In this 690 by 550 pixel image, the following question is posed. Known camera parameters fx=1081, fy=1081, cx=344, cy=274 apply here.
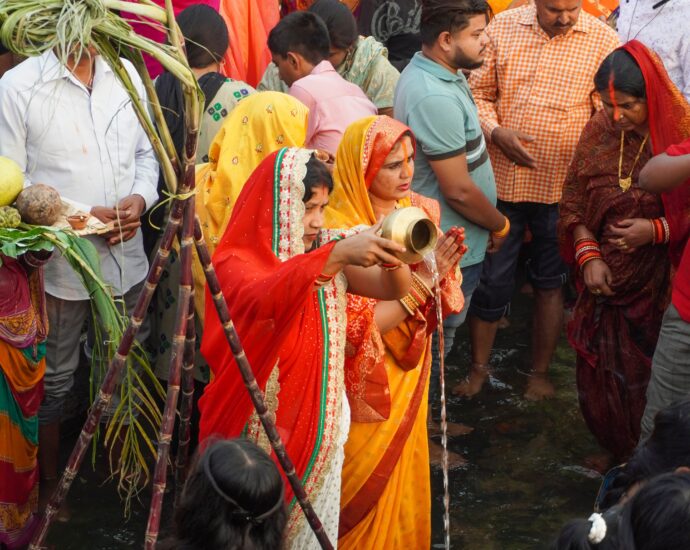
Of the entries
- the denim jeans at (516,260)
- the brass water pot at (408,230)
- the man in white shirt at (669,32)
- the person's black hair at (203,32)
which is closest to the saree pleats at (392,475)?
the brass water pot at (408,230)

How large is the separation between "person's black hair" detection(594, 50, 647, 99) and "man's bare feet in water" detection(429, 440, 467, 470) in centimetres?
197

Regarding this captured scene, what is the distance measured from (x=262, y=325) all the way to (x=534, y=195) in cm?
287

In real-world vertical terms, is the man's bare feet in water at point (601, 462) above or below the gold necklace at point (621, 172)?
below

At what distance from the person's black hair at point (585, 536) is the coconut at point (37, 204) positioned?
8.72ft

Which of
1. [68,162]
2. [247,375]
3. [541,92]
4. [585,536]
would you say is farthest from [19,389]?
[541,92]

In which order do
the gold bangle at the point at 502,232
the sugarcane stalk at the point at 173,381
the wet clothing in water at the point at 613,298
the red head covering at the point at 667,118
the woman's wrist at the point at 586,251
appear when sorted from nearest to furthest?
the sugarcane stalk at the point at 173,381 → the red head covering at the point at 667,118 → the wet clothing in water at the point at 613,298 → the woman's wrist at the point at 586,251 → the gold bangle at the point at 502,232

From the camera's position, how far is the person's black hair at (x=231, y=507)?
271 centimetres

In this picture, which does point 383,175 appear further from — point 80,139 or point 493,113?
point 493,113

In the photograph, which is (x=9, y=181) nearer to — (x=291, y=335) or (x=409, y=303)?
(x=291, y=335)

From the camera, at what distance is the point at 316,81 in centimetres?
552

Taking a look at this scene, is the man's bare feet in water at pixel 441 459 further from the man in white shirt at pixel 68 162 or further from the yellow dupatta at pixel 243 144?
the man in white shirt at pixel 68 162

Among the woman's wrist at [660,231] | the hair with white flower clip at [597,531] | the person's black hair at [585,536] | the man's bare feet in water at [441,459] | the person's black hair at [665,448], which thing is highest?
the hair with white flower clip at [597,531]

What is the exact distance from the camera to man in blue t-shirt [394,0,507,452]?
17.1ft

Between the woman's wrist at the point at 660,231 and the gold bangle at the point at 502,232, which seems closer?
the woman's wrist at the point at 660,231
